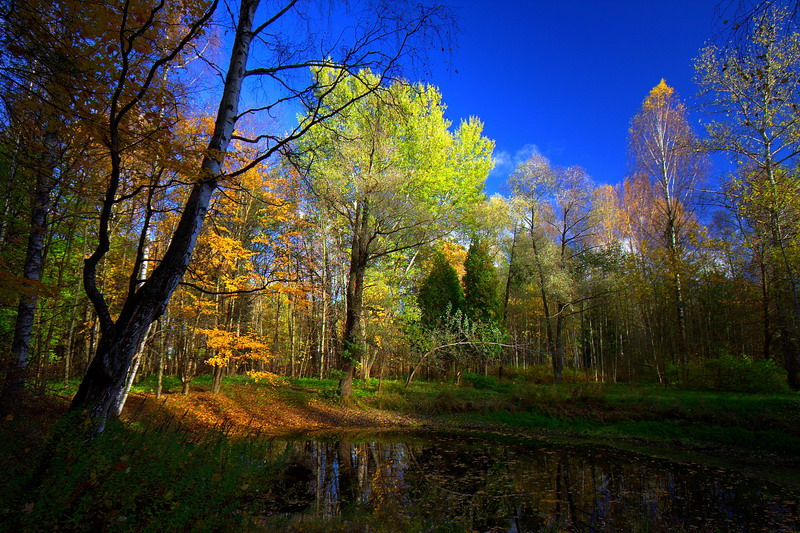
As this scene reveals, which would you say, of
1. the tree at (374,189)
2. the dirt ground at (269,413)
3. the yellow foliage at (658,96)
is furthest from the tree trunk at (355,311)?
the yellow foliage at (658,96)

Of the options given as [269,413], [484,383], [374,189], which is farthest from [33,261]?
[484,383]

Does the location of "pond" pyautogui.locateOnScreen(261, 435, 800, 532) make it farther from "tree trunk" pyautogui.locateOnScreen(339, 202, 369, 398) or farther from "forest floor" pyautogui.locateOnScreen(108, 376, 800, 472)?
"tree trunk" pyautogui.locateOnScreen(339, 202, 369, 398)

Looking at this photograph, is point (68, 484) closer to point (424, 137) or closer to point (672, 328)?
point (424, 137)

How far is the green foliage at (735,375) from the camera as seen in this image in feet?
38.3

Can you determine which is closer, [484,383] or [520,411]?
[520,411]

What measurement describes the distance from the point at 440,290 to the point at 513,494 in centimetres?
1672

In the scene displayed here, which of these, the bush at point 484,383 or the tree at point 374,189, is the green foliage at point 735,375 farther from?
the tree at point 374,189

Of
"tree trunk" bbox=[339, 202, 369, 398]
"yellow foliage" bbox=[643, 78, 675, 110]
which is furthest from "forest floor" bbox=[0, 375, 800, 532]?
"yellow foliage" bbox=[643, 78, 675, 110]

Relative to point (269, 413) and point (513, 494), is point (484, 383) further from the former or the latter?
point (513, 494)

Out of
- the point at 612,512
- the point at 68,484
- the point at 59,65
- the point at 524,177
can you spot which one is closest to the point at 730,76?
the point at 524,177

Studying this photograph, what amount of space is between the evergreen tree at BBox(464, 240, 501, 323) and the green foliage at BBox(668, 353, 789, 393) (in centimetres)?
940

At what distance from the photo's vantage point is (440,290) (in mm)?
22375

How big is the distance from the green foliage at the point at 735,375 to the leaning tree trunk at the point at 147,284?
15.9 meters

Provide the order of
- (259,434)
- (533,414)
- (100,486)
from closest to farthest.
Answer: (100,486) → (259,434) → (533,414)
